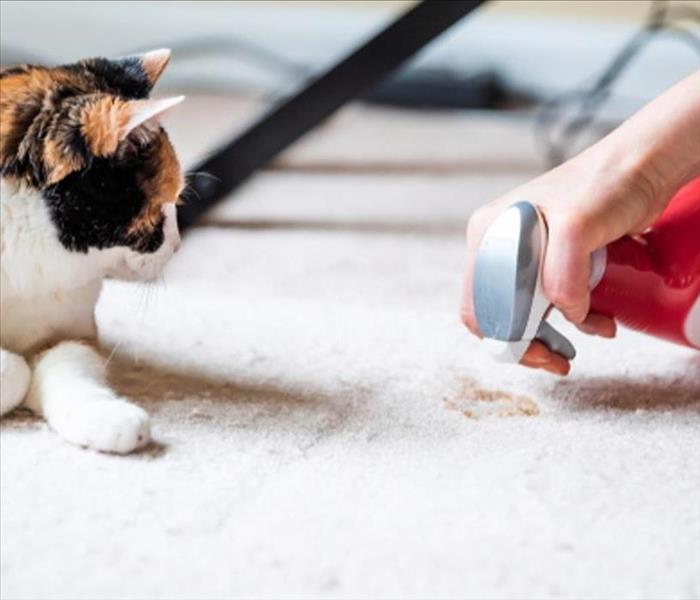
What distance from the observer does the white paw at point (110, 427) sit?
800 millimetres

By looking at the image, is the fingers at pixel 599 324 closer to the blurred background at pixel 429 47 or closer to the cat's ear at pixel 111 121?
the cat's ear at pixel 111 121

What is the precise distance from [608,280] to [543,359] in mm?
73

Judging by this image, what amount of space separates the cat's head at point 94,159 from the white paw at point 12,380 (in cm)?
9

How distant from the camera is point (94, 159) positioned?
77 centimetres

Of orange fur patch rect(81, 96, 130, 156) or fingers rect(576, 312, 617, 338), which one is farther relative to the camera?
fingers rect(576, 312, 617, 338)

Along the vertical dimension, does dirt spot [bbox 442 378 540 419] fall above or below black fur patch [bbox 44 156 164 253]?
below

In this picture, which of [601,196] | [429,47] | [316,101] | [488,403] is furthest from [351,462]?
[429,47]

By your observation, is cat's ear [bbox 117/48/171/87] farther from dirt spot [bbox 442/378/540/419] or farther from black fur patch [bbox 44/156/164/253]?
dirt spot [bbox 442/378/540/419]

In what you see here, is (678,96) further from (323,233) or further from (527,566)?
(323,233)

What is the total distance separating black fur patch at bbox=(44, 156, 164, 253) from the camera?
0.79 metres

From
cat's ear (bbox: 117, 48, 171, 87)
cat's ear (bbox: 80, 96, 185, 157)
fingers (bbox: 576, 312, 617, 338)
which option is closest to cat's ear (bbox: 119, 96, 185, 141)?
A: cat's ear (bbox: 80, 96, 185, 157)

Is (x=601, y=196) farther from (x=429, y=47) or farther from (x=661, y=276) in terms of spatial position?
(x=429, y=47)

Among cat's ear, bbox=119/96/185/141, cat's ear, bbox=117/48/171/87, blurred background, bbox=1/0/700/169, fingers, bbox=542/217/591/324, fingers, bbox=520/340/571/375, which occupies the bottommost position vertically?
blurred background, bbox=1/0/700/169

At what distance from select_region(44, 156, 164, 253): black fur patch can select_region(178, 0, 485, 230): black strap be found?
0.48m
